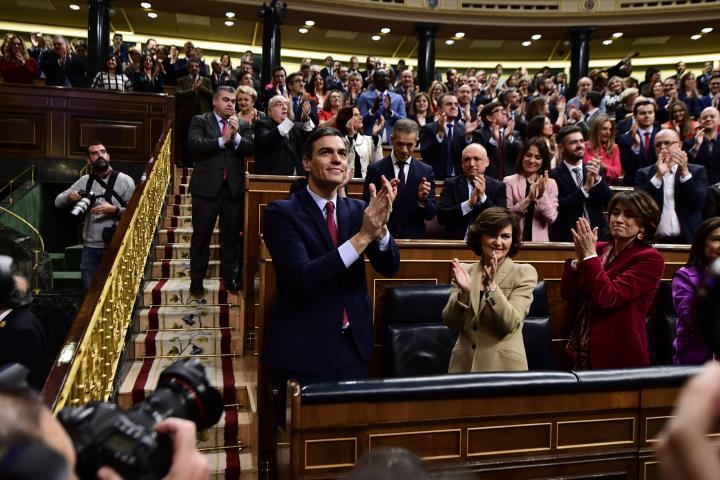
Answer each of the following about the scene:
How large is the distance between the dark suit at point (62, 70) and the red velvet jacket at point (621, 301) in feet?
22.9

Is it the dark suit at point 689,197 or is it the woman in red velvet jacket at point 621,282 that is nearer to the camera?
the woman in red velvet jacket at point 621,282

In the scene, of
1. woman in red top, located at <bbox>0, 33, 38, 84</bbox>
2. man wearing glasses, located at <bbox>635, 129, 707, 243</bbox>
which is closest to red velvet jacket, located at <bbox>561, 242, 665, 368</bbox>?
man wearing glasses, located at <bbox>635, 129, 707, 243</bbox>

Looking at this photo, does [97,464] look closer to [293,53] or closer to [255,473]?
[255,473]

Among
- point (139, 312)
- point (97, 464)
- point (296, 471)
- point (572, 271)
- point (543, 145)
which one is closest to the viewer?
point (97, 464)

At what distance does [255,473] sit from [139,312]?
1.47 m

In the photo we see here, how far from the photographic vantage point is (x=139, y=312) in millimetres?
3740

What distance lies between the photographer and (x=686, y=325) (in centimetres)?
218

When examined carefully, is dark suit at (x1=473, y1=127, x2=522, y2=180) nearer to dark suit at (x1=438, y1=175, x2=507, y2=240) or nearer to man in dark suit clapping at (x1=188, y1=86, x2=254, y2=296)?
dark suit at (x1=438, y1=175, x2=507, y2=240)

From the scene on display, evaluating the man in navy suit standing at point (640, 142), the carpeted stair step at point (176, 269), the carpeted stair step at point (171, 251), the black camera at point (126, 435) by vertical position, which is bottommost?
the carpeted stair step at point (176, 269)

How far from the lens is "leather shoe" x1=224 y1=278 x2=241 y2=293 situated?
3990mm

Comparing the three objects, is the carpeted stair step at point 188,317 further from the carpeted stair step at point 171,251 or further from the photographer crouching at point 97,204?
the carpeted stair step at point 171,251

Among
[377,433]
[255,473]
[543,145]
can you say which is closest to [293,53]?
[543,145]

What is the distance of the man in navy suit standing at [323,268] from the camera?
1804 millimetres

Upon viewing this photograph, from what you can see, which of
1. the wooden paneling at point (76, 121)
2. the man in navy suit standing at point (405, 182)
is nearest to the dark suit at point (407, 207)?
the man in navy suit standing at point (405, 182)
